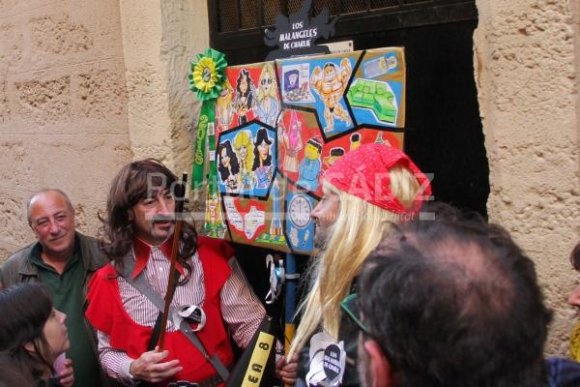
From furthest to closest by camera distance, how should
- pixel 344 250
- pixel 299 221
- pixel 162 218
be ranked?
1. pixel 299 221
2. pixel 162 218
3. pixel 344 250

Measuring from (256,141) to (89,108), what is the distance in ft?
4.66

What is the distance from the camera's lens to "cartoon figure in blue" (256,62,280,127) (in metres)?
2.88

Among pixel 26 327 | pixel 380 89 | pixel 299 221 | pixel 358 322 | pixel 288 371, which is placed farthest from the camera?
pixel 299 221

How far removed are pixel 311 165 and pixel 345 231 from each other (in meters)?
0.94

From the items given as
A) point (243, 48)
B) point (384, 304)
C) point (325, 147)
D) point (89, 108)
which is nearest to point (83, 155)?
point (89, 108)

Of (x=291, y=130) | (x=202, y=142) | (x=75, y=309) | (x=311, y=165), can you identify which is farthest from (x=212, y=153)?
(x=75, y=309)

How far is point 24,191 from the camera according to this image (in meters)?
4.52

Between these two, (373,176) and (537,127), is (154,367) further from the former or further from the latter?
(537,127)

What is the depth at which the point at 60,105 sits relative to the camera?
13.6ft

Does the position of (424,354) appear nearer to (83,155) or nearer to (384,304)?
(384,304)

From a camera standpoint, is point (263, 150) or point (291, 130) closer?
point (291, 130)

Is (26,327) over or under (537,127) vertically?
under

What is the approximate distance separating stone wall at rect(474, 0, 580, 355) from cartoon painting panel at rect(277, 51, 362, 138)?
19.8 inches

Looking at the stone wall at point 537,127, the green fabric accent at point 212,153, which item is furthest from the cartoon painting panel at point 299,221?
the stone wall at point 537,127
